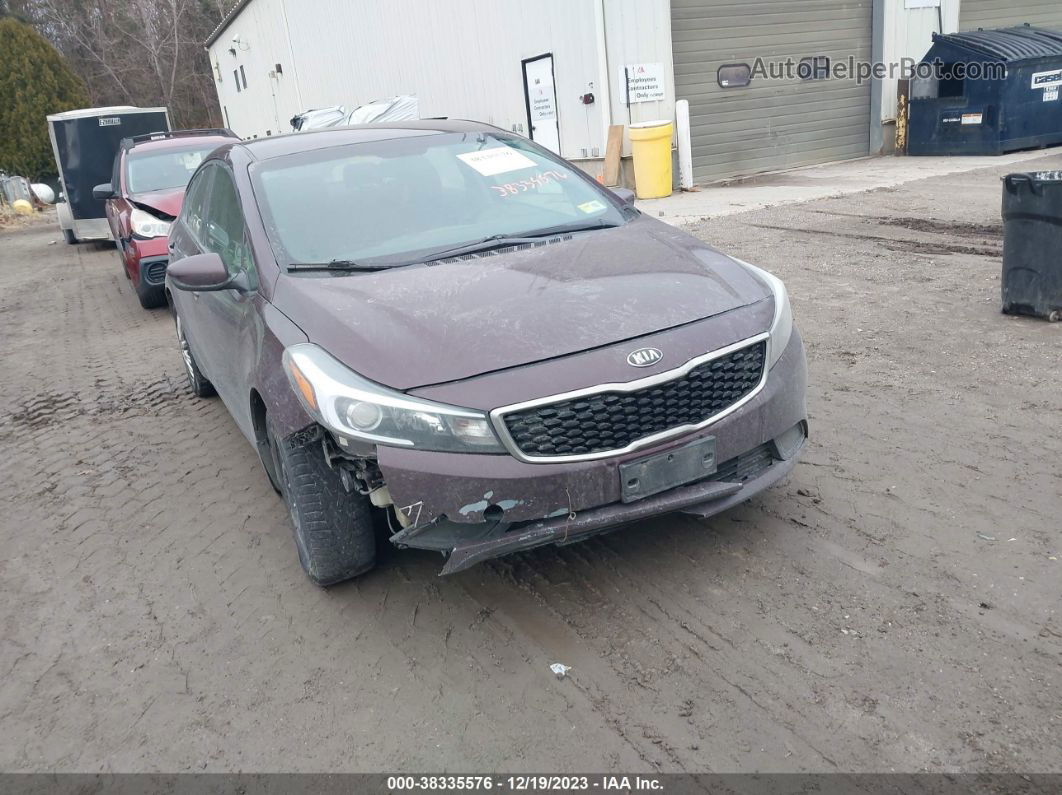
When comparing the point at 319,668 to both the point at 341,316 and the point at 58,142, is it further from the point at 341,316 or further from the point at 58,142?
the point at 58,142

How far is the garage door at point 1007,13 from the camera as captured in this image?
17.1 m

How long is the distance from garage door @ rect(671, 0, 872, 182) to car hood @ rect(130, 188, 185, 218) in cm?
836

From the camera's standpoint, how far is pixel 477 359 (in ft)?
9.52

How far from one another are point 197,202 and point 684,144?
1054 cm

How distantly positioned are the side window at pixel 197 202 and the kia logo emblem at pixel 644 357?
2925 mm

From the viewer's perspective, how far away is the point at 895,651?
9.16ft

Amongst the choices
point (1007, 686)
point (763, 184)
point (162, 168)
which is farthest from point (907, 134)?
point (1007, 686)

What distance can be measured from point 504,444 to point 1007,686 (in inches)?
65.8

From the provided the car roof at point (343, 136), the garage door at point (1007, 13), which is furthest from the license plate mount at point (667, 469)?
the garage door at point (1007, 13)

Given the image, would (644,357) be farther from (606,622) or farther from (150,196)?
(150,196)

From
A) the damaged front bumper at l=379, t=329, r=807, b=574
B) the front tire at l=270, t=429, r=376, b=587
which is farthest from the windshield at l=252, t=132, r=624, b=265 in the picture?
the damaged front bumper at l=379, t=329, r=807, b=574

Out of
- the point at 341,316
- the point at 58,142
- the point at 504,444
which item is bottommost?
the point at 504,444

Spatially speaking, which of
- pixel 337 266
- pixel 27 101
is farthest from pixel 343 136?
pixel 27 101

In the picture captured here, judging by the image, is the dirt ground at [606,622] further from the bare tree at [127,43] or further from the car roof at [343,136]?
the bare tree at [127,43]
